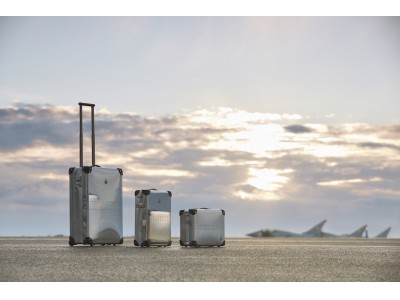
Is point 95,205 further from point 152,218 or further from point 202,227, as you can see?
point 202,227

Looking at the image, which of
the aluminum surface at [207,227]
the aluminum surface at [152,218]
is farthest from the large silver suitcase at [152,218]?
the aluminum surface at [207,227]

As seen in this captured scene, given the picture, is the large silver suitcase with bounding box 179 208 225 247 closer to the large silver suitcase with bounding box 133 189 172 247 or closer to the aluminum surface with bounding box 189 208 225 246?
the aluminum surface with bounding box 189 208 225 246

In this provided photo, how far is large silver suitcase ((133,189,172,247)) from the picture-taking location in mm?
22969

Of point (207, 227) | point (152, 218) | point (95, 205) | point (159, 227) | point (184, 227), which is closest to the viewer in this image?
point (95, 205)

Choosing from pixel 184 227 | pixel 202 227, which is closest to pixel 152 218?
pixel 184 227

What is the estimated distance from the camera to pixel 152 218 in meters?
23.0

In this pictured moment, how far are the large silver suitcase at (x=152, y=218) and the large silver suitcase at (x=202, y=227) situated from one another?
0.60 meters

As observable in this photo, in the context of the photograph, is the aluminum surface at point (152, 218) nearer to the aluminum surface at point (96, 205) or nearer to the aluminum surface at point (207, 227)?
the aluminum surface at point (96, 205)

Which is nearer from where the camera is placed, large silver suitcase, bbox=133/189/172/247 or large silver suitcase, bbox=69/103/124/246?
large silver suitcase, bbox=69/103/124/246

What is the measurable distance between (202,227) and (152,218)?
163 centimetres

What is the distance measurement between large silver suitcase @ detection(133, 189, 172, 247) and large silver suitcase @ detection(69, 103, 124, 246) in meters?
0.57

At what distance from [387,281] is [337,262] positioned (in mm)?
4339

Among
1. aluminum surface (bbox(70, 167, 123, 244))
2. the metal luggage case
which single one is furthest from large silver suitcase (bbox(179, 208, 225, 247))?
aluminum surface (bbox(70, 167, 123, 244))
